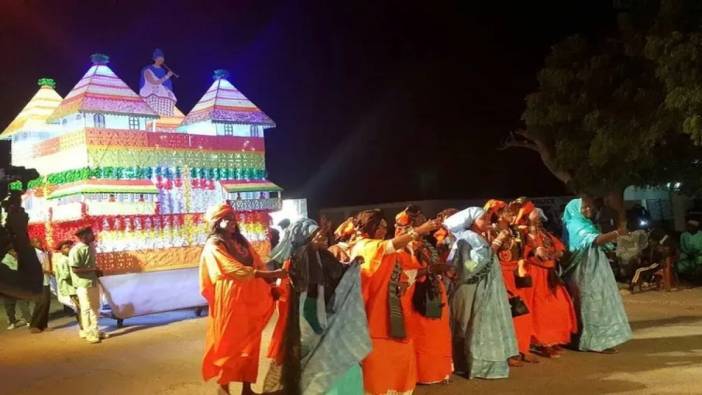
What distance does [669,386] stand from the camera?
578 centimetres

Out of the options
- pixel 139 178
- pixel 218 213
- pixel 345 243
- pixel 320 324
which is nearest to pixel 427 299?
pixel 345 243

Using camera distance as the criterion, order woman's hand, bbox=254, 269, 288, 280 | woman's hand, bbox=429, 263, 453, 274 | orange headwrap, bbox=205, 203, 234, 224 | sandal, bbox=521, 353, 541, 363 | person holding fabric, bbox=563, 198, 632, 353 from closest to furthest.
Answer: woman's hand, bbox=254, 269, 288, 280
orange headwrap, bbox=205, 203, 234, 224
woman's hand, bbox=429, 263, 453, 274
sandal, bbox=521, 353, 541, 363
person holding fabric, bbox=563, 198, 632, 353

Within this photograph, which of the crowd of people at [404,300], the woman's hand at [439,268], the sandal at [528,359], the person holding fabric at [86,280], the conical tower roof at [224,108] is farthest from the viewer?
the conical tower roof at [224,108]

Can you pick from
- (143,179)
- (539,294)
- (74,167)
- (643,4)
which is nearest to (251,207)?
(143,179)

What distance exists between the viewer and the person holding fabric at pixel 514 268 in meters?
6.84

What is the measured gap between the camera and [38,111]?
1354cm

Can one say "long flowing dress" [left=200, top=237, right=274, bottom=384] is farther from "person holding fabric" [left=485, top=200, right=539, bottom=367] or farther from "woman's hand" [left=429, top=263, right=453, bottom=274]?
"person holding fabric" [left=485, top=200, right=539, bottom=367]

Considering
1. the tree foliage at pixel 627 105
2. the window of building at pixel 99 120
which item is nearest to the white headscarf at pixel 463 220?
the tree foliage at pixel 627 105

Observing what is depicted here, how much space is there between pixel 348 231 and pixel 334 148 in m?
22.0

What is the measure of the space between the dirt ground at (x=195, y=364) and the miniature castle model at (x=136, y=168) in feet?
5.86

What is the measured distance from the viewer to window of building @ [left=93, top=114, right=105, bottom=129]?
1164 cm

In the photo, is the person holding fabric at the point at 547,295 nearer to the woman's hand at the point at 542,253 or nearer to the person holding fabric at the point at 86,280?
the woman's hand at the point at 542,253

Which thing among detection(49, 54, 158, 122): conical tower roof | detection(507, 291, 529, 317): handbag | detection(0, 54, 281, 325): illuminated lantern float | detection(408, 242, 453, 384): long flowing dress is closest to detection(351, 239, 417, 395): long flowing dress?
detection(408, 242, 453, 384): long flowing dress

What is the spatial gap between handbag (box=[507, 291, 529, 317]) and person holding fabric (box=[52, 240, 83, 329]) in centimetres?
661
